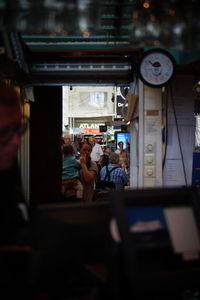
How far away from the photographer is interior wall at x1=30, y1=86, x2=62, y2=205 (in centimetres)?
705

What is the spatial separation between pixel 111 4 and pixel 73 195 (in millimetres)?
3962

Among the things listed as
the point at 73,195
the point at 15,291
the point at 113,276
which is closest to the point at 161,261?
the point at 113,276

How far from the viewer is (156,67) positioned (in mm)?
5113

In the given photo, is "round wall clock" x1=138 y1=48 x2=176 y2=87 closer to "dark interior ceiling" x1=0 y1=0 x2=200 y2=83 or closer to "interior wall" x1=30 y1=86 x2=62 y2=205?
"dark interior ceiling" x1=0 y1=0 x2=200 y2=83

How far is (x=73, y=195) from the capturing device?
23.3ft

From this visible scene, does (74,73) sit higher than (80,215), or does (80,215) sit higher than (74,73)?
(74,73)

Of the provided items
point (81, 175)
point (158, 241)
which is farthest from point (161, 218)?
point (81, 175)

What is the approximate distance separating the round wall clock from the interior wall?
2639mm

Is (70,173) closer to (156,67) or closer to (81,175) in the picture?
(81,175)

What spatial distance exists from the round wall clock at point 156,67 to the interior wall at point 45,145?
8.66 ft

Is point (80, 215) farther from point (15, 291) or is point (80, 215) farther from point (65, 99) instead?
point (65, 99)

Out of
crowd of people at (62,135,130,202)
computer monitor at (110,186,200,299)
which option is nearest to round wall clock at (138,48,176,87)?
crowd of people at (62,135,130,202)

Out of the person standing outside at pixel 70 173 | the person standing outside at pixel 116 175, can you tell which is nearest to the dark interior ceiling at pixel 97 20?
the person standing outside at pixel 70 173

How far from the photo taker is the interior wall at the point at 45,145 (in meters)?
7.05
